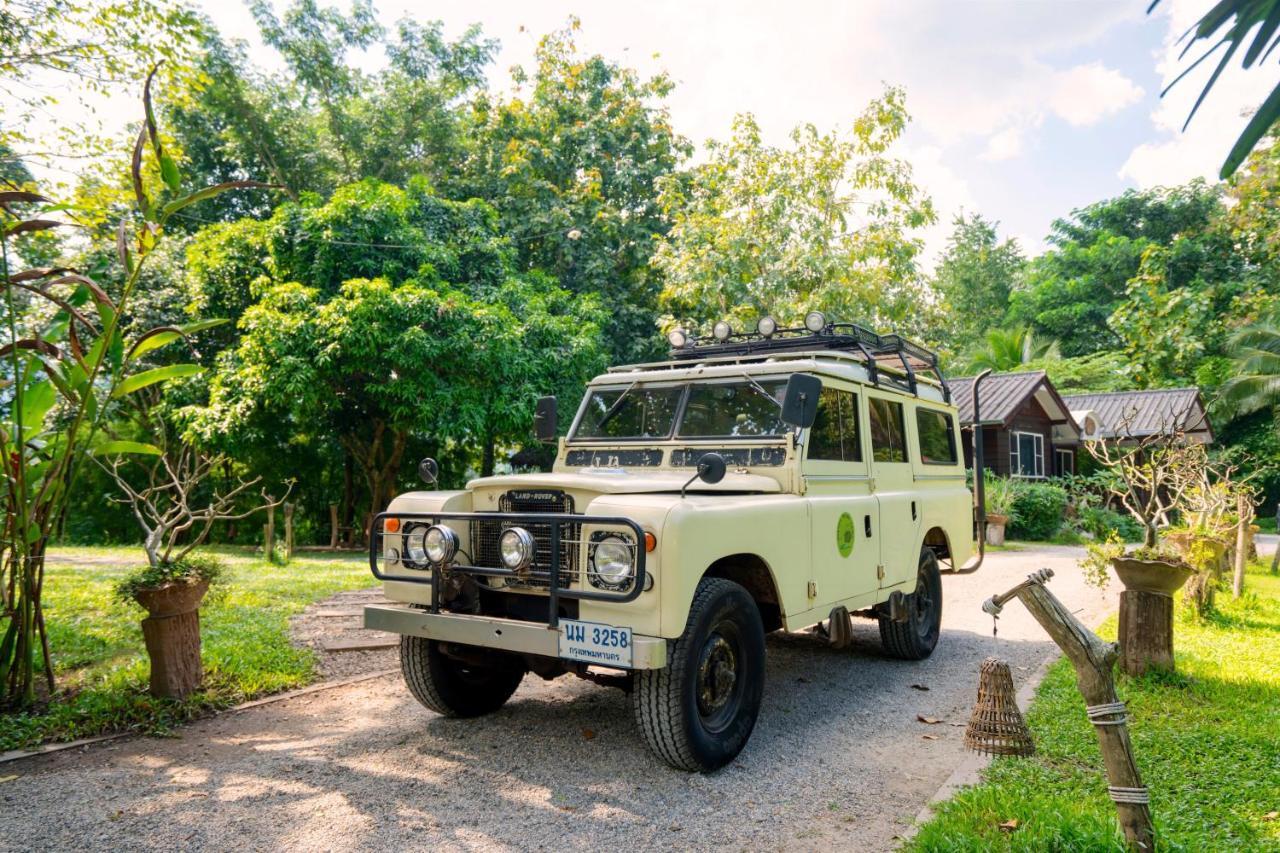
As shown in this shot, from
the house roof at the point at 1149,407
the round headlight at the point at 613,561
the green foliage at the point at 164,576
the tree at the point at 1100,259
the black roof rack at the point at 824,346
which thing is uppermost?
the tree at the point at 1100,259

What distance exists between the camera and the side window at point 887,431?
6219mm

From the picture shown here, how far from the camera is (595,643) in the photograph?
3832 millimetres

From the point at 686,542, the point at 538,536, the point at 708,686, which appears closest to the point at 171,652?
the point at 538,536

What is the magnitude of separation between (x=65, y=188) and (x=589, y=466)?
7640 millimetres

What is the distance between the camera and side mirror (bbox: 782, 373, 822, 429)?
4480mm

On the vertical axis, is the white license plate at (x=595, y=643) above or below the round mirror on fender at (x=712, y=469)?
below

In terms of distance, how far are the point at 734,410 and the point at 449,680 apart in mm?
2487

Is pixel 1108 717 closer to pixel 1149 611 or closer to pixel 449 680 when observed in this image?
pixel 1149 611

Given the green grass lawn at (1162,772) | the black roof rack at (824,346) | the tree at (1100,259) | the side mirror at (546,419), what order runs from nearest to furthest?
1. the green grass lawn at (1162,772)
2. the side mirror at (546,419)
3. the black roof rack at (824,346)
4. the tree at (1100,259)

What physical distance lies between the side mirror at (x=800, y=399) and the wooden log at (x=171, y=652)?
13.1 ft

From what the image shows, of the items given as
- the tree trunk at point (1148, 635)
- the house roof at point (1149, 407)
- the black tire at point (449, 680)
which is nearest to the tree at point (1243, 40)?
the black tire at point (449, 680)

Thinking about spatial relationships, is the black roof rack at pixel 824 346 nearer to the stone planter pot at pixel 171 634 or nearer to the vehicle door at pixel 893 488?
the vehicle door at pixel 893 488

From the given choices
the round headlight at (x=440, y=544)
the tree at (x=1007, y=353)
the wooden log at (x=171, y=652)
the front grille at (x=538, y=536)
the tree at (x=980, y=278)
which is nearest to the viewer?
the front grille at (x=538, y=536)

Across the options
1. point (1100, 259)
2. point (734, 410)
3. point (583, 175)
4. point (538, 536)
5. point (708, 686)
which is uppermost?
point (1100, 259)
